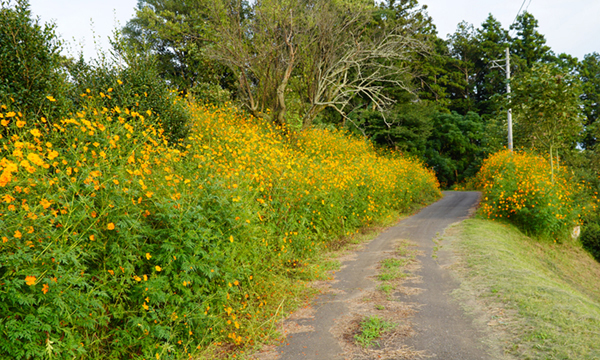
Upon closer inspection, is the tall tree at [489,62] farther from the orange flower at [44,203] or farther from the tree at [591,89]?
the orange flower at [44,203]

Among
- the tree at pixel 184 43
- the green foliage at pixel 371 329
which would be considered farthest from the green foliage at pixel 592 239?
the tree at pixel 184 43

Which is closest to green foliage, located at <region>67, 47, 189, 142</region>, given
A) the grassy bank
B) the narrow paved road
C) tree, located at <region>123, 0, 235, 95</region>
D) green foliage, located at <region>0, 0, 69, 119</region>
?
green foliage, located at <region>0, 0, 69, 119</region>

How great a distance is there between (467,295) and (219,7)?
1024 cm

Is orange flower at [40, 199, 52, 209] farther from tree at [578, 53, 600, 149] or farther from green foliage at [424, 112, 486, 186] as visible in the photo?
tree at [578, 53, 600, 149]

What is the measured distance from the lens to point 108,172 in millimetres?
3248

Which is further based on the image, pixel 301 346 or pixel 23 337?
pixel 301 346

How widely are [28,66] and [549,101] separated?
1246 cm

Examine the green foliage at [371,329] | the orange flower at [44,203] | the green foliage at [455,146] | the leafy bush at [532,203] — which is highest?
the green foliage at [455,146]

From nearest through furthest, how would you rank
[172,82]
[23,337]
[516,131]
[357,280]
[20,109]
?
1. [23,337]
2. [20,109]
3. [357,280]
4. [172,82]
5. [516,131]

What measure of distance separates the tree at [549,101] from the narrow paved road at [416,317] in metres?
7.09

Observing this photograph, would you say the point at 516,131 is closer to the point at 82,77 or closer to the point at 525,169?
the point at 525,169

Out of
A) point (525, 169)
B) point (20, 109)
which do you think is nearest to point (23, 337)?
point (20, 109)

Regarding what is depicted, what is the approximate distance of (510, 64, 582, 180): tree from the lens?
10992 millimetres

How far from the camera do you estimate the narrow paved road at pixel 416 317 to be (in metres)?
3.37
